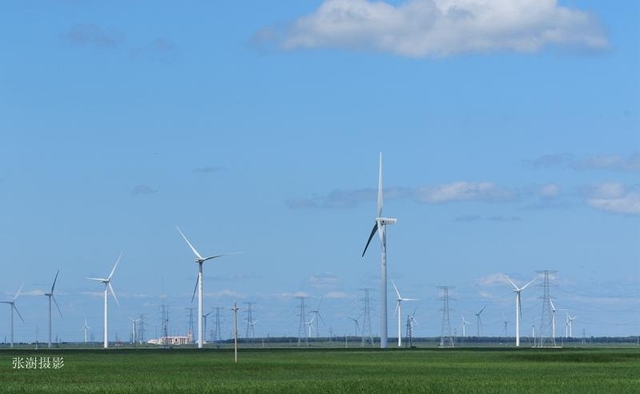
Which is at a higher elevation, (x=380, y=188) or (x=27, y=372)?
(x=380, y=188)

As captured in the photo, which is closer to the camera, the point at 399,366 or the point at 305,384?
the point at 305,384

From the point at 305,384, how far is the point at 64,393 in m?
14.0

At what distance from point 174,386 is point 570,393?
22.0 m

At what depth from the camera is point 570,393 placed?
6384cm

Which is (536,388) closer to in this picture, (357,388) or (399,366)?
(357,388)

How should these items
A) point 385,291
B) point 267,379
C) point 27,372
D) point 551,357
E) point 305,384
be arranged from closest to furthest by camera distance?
point 305,384 → point 267,379 → point 27,372 → point 551,357 → point 385,291

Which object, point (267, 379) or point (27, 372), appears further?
point (27, 372)

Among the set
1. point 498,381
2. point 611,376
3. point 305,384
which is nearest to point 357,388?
point 305,384

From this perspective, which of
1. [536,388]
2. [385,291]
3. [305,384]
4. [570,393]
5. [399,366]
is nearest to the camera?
[570,393]

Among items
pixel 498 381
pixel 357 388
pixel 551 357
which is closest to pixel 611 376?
pixel 498 381

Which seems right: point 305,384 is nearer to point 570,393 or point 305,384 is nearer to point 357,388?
point 357,388

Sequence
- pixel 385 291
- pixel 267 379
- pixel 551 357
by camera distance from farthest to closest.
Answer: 1. pixel 385 291
2. pixel 551 357
3. pixel 267 379

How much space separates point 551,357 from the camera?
137750 mm

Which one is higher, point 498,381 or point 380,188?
point 380,188
